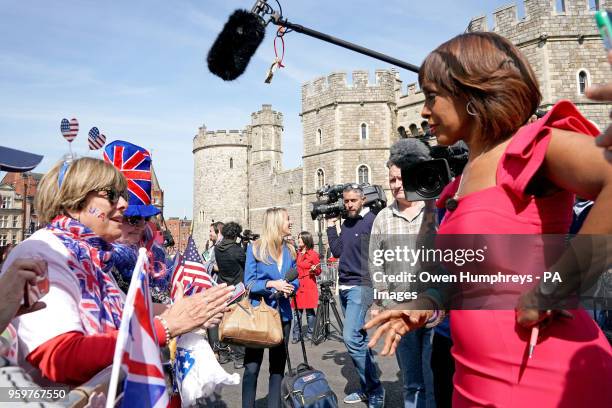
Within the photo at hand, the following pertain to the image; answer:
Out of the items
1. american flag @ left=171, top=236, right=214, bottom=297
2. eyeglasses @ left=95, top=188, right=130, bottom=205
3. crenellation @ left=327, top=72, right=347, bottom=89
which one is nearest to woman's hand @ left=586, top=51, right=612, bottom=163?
eyeglasses @ left=95, top=188, right=130, bottom=205

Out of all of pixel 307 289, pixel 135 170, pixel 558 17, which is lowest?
pixel 307 289

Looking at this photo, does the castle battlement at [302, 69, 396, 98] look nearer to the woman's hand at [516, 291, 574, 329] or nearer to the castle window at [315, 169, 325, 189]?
the castle window at [315, 169, 325, 189]

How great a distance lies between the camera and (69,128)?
29.8ft

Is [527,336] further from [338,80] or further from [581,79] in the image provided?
[338,80]

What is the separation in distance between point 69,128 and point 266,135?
36.5 meters

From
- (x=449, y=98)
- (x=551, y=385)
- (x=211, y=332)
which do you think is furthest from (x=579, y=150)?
(x=211, y=332)

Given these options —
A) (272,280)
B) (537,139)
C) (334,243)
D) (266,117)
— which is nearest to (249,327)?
(272,280)

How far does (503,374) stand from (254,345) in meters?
2.96

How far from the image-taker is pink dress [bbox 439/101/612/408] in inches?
44.3

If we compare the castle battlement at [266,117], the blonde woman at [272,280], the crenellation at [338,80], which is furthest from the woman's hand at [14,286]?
the castle battlement at [266,117]

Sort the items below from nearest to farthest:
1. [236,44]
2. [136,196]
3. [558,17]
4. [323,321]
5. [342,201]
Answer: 1. [236,44]
2. [136,196]
3. [342,201]
4. [323,321]
5. [558,17]

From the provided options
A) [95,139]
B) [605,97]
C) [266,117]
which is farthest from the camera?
[266,117]

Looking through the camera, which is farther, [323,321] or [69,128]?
[69,128]

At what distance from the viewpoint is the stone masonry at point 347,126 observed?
20.1 m
